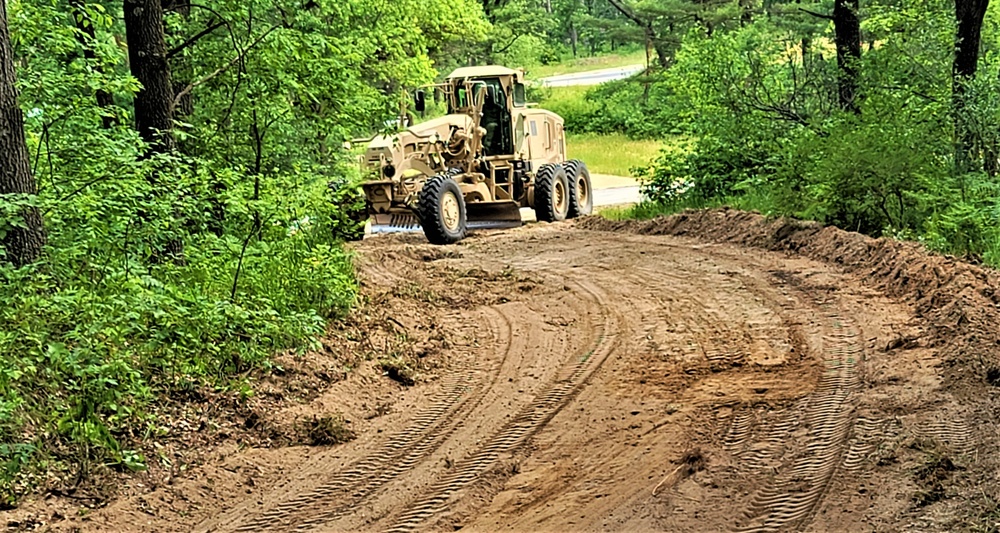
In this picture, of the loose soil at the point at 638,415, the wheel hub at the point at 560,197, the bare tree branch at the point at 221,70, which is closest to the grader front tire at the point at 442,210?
the wheel hub at the point at 560,197

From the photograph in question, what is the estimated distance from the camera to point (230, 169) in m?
8.35

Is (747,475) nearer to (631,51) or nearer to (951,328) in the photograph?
(951,328)

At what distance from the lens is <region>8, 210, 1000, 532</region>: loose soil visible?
5.15m

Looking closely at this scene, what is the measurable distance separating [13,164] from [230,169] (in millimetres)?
1735

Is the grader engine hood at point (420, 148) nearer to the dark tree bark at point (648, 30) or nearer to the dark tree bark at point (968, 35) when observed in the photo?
the dark tree bark at point (968, 35)

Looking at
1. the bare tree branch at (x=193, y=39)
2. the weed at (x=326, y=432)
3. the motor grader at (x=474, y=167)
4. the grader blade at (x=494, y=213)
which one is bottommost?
the weed at (x=326, y=432)

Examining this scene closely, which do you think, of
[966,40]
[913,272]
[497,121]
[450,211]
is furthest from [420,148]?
[913,272]

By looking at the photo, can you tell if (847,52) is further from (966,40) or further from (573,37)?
(573,37)

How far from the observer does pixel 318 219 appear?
31.0 ft

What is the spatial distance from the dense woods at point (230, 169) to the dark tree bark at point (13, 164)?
0.01 metres

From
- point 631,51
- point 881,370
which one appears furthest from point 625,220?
point 631,51

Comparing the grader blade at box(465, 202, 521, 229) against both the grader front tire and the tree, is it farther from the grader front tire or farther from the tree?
the tree

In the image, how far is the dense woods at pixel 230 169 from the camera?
638cm

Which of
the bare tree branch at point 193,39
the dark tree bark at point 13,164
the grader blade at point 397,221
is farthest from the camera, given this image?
the grader blade at point 397,221
